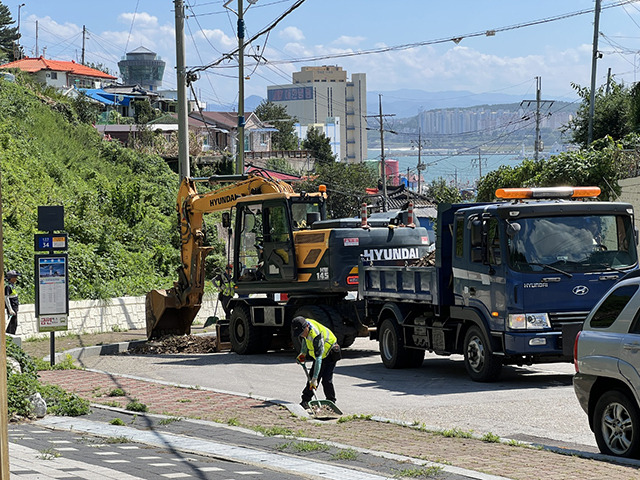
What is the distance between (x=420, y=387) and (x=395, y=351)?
2.41m

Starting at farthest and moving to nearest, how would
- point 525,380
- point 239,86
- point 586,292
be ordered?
1. point 239,86
2. point 525,380
3. point 586,292

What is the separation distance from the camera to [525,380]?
16516mm

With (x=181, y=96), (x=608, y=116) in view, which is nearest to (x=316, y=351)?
(x=181, y=96)

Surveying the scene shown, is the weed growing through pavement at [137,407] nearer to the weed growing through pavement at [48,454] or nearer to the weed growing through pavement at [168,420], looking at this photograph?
the weed growing through pavement at [168,420]

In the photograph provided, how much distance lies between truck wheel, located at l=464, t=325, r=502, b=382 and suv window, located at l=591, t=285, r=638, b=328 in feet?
18.1

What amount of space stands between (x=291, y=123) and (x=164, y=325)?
342ft

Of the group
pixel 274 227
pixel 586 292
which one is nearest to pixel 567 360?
pixel 586 292

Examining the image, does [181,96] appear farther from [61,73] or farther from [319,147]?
[319,147]

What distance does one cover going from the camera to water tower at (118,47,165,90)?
176500 millimetres

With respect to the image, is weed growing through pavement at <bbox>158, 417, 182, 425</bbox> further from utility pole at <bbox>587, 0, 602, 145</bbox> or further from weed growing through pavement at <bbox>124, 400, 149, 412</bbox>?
utility pole at <bbox>587, 0, 602, 145</bbox>

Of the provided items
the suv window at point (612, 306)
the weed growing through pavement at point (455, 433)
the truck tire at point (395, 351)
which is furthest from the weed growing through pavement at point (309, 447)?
the truck tire at point (395, 351)

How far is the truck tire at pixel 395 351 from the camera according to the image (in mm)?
18516

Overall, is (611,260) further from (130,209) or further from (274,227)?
(130,209)

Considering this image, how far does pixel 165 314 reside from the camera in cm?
2555
